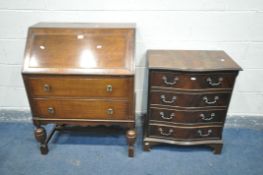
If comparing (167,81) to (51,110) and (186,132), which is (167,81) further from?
(51,110)

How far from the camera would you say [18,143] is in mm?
2162

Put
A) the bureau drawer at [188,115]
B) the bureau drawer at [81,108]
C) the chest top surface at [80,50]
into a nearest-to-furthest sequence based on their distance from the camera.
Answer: the chest top surface at [80,50] → the bureau drawer at [81,108] → the bureau drawer at [188,115]

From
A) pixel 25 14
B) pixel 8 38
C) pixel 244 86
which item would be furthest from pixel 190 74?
pixel 8 38

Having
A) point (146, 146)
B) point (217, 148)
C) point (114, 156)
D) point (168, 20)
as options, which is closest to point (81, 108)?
point (114, 156)

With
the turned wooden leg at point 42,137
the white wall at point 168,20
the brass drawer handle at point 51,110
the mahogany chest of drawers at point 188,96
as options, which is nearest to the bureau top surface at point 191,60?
the mahogany chest of drawers at point 188,96

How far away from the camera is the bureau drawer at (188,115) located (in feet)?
5.98

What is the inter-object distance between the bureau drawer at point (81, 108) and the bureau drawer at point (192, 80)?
32 cm

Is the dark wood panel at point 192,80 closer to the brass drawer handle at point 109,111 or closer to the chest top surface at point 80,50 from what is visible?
the chest top surface at point 80,50

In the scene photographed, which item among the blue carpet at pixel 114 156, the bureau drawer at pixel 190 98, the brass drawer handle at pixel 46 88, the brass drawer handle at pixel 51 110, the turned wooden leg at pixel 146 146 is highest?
the brass drawer handle at pixel 46 88

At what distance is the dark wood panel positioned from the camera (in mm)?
1654

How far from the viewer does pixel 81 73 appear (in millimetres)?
1581

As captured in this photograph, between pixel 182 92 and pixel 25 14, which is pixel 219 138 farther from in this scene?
pixel 25 14

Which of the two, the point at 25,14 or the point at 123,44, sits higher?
the point at 25,14

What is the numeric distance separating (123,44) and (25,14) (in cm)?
102
